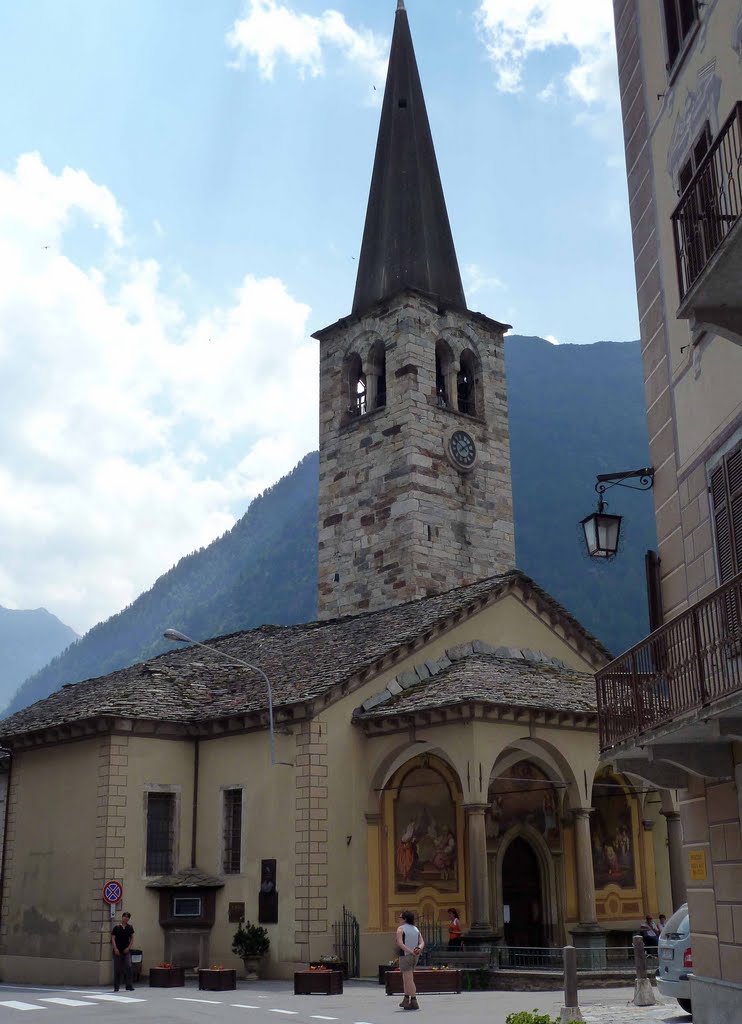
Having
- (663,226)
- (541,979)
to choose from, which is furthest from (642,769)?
(541,979)

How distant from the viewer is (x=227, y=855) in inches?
985

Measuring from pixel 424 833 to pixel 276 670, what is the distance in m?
5.57

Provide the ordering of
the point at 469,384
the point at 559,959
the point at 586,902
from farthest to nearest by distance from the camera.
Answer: the point at 469,384, the point at 586,902, the point at 559,959

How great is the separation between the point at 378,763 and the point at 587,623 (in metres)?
112

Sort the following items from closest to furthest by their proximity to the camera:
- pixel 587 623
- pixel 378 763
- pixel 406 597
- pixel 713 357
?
1. pixel 713 357
2. pixel 378 763
3. pixel 406 597
4. pixel 587 623

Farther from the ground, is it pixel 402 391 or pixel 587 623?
pixel 587 623

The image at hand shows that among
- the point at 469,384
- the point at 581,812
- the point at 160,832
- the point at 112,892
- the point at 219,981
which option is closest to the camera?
the point at 219,981

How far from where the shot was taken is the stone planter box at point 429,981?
19312 millimetres

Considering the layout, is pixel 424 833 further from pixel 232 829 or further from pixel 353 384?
pixel 353 384

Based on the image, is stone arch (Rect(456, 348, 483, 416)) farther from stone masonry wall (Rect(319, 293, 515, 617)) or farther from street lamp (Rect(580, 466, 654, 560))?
street lamp (Rect(580, 466, 654, 560))

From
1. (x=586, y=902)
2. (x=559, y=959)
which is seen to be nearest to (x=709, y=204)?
(x=559, y=959)

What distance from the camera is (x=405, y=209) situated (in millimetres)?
41219

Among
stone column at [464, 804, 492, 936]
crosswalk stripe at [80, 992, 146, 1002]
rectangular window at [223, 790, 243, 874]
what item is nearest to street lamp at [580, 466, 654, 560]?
stone column at [464, 804, 492, 936]

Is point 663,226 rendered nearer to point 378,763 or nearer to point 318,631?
point 378,763
